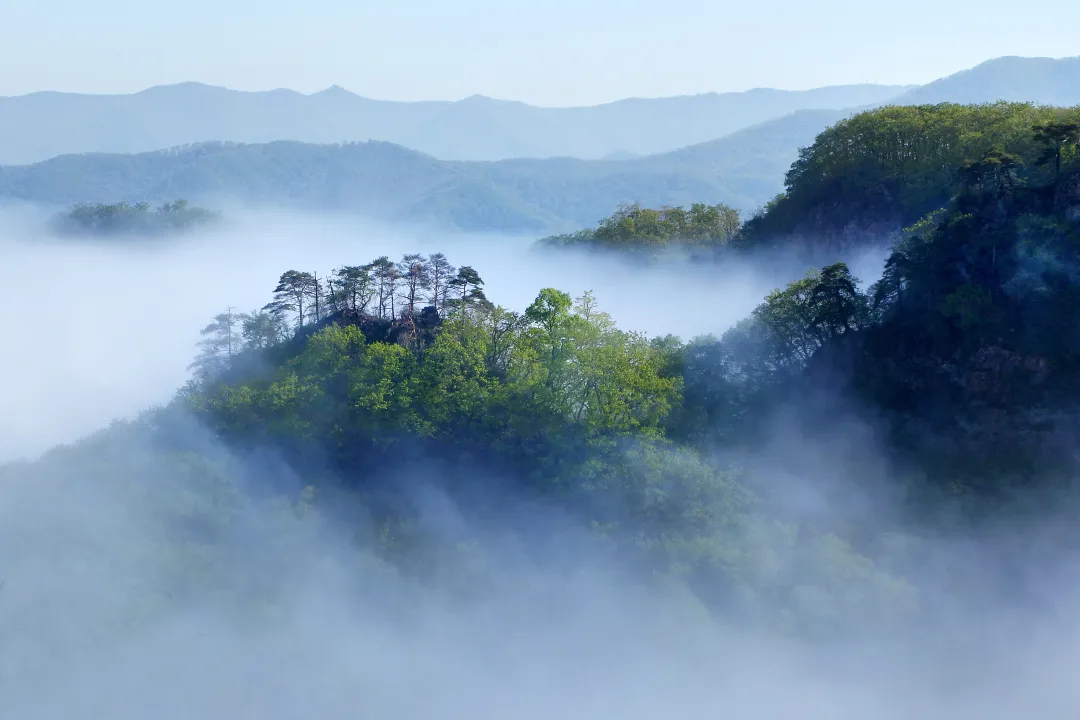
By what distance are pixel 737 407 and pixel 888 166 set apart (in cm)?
2751

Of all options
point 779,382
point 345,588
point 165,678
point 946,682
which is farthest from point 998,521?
point 165,678

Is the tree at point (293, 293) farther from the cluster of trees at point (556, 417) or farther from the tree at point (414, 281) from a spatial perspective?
the tree at point (414, 281)

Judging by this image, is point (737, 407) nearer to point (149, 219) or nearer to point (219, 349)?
point (219, 349)

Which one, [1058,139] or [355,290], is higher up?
[1058,139]

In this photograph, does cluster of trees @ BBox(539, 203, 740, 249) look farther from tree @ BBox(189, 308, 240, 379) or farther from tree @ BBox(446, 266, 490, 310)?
tree @ BBox(189, 308, 240, 379)

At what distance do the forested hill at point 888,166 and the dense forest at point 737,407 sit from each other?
192cm

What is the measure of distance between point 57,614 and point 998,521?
44799 millimetres

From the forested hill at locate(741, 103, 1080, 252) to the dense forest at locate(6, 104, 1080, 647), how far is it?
75.6 inches

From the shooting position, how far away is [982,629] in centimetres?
3872

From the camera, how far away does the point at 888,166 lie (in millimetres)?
65812

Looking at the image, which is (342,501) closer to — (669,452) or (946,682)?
(669,452)

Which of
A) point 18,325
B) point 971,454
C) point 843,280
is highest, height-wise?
point 843,280

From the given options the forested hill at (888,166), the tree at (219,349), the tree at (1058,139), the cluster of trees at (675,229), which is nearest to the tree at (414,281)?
the tree at (219,349)

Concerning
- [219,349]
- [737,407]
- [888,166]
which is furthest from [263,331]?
[888,166]
